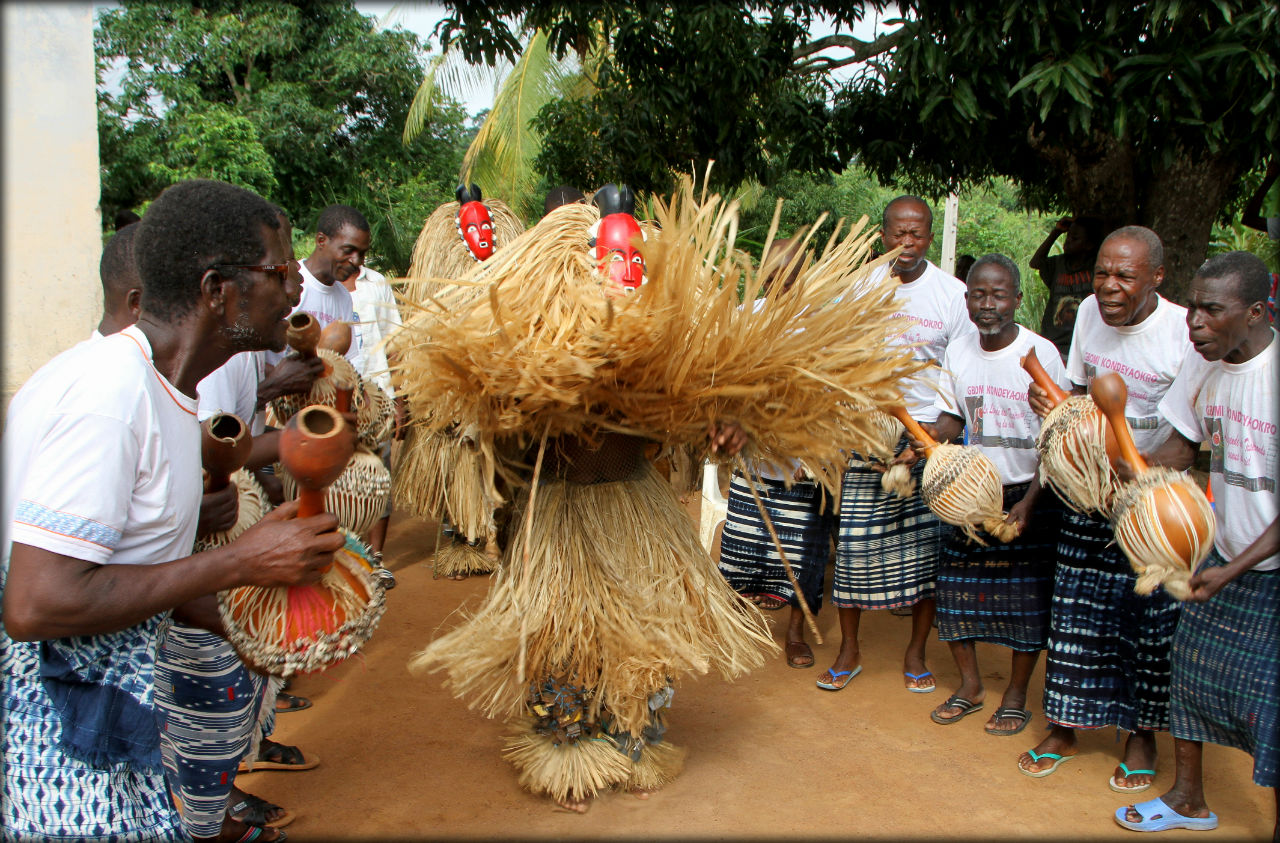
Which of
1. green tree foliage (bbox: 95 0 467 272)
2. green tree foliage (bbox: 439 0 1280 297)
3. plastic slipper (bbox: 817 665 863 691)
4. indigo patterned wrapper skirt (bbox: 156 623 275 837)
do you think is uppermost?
green tree foliage (bbox: 95 0 467 272)


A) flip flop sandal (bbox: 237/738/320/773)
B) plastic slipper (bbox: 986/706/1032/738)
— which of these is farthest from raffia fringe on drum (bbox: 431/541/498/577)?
plastic slipper (bbox: 986/706/1032/738)

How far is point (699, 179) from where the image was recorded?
23.3 feet

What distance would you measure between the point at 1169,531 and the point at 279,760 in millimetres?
3010

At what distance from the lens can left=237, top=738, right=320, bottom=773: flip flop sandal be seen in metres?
3.20

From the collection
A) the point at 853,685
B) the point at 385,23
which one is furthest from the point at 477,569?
the point at 385,23


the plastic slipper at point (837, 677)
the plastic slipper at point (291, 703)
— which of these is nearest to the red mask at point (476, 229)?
the plastic slipper at point (291, 703)

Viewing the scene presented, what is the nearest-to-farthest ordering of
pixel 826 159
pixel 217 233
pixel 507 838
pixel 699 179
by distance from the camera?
1. pixel 217 233
2. pixel 507 838
3. pixel 826 159
4. pixel 699 179

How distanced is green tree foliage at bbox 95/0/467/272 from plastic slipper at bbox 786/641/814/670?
1070cm

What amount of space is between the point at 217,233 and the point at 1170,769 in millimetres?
3606

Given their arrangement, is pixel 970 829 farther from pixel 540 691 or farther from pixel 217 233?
pixel 217 233

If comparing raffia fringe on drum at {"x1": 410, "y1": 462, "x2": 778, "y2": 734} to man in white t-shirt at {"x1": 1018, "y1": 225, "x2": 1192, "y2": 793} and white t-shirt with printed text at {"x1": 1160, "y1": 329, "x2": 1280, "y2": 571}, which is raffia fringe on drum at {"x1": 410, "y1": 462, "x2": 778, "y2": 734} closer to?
man in white t-shirt at {"x1": 1018, "y1": 225, "x2": 1192, "y2": 793}

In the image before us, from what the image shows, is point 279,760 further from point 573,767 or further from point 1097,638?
point 1097,638

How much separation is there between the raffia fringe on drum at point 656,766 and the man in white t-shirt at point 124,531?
149 cm

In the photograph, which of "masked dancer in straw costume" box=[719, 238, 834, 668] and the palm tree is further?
the palm tree
